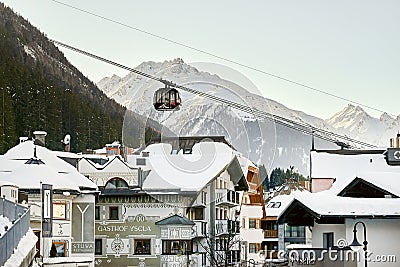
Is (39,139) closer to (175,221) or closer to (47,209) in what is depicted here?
(175,221)

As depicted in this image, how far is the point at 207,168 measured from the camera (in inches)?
1646

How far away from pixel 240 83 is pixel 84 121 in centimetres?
2614

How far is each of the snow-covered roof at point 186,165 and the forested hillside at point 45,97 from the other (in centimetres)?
1022

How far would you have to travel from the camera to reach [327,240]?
20.3 metres

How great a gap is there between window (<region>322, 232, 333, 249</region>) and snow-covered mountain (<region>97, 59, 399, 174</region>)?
37.4ft

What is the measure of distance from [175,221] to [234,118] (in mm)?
5319

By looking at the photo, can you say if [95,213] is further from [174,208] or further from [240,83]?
[240,83]

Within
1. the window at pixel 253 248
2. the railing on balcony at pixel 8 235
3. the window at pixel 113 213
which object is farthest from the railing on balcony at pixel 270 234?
the railing on balcony at pixel 8 235

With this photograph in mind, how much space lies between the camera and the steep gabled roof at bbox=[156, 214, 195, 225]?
3875 centimetres

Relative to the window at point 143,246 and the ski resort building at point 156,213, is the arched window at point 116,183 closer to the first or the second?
the ski resort building at point 156,213

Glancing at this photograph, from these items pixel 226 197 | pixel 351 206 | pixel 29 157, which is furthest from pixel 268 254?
pixel 351 206

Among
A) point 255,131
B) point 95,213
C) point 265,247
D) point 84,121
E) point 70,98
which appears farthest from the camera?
point 70,98

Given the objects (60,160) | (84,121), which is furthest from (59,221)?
(84,121)

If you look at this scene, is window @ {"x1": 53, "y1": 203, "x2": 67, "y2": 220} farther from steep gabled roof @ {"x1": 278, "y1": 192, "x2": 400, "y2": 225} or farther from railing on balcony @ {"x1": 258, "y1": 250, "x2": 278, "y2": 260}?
steep gabled roof @ {"x1": 278, "y1": 192, "x2": 400, "y2": 225}
